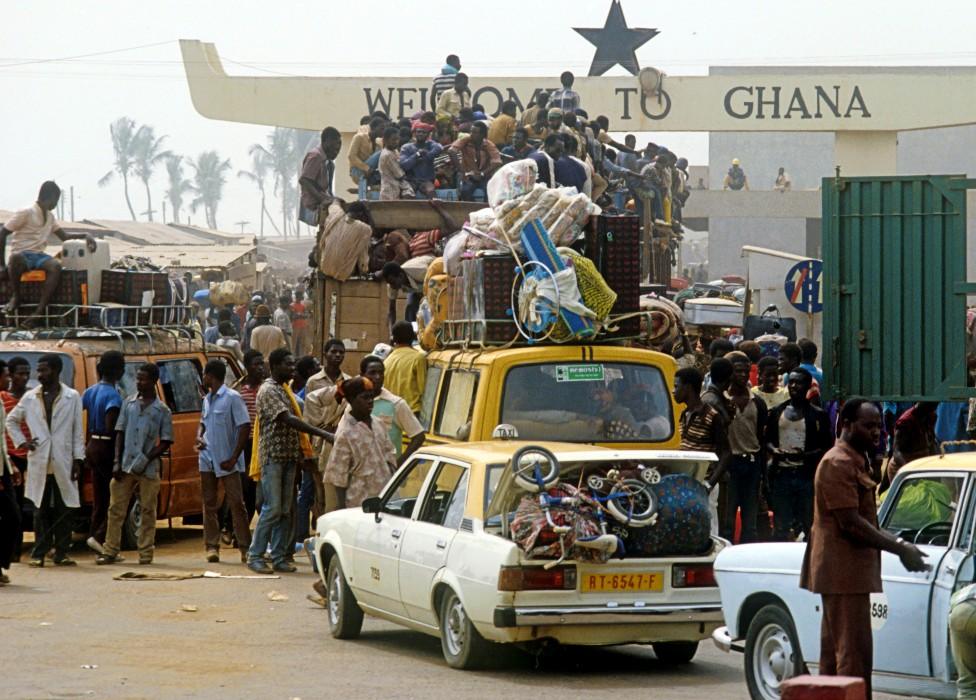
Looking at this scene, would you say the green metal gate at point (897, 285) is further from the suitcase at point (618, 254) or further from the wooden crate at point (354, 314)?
the wooden crate at point (354, 314)

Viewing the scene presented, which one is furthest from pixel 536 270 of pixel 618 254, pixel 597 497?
pixel 597 497

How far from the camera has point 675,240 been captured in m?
30.6

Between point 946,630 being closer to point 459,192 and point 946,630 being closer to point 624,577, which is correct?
point 624,577

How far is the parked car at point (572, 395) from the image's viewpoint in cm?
1191

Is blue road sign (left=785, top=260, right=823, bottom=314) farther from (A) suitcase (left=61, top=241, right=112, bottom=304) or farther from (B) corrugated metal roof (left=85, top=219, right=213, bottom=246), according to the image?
(B) corrugated metal roof (left=85, top=219, right=213, bottom=246)

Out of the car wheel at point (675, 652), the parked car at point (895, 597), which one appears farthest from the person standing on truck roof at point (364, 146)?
the parked car at point (895, 597)

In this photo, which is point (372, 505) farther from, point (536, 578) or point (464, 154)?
point (464, 154)

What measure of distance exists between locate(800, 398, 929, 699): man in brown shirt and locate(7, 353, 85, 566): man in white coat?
8.39m

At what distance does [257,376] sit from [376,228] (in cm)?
377

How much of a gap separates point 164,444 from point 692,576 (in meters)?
6.42

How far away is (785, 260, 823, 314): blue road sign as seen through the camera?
20641 mm

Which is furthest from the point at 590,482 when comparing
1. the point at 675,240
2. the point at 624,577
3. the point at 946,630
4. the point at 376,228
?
the point at 675,240

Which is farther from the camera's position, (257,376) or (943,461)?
(257,376)

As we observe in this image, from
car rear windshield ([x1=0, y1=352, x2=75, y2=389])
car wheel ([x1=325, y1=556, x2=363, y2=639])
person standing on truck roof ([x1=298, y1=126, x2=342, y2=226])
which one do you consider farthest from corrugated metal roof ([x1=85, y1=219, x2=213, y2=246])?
car wheel ([x1=325, y1=556, x2=363, y2=639])
